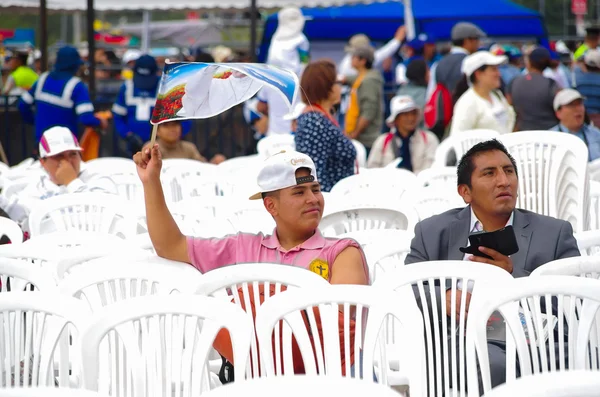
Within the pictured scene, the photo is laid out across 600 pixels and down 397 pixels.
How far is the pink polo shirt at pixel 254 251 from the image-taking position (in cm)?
402

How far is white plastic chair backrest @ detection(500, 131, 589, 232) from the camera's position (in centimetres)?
617

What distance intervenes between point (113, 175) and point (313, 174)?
3812 mm

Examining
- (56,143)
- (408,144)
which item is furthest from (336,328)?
(408,144)

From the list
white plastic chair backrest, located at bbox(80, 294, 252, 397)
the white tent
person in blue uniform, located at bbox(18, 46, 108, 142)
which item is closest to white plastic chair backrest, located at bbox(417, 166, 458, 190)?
white plastic chair backrest, located at bbox(80, 294, 252, 397)

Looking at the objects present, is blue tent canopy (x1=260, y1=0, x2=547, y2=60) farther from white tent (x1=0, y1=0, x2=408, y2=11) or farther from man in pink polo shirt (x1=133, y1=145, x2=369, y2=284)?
man in pink polo shirt (x1=133, y1=145, x2=369, y2=284)

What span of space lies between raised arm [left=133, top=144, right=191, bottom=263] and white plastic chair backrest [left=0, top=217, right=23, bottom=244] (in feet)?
4.04

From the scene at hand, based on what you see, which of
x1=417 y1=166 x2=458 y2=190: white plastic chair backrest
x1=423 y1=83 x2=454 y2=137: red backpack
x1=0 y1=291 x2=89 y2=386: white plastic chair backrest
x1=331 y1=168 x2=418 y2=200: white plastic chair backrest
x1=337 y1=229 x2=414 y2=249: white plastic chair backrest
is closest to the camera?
x1=0 y1=291 x2=89 y2=386: white plastic chair backrest

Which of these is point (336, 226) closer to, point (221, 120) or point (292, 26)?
point (292, 26)

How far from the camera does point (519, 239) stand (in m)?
Result: 4.12

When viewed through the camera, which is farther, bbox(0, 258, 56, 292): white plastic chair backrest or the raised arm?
the raised arm

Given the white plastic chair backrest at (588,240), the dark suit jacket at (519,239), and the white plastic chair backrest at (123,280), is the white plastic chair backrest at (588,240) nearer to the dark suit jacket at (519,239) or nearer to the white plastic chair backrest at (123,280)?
the dark suit jacket at (519,239)

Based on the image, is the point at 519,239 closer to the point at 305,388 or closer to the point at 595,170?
the point at 305,388

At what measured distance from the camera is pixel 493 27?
20.6 m

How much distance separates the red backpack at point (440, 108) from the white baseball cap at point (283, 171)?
20.6ft
